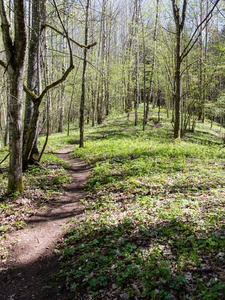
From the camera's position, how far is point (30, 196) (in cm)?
594

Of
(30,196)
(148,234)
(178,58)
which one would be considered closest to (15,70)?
(30,196)

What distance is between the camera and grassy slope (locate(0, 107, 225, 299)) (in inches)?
109

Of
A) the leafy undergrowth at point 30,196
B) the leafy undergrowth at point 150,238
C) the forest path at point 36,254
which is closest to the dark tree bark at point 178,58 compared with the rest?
the leafy undergrowth at point 150,238

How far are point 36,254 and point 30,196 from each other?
7.51 feet

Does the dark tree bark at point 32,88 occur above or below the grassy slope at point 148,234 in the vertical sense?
above

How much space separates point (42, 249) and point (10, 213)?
1.57 m

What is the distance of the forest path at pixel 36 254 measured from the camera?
10.3 ft

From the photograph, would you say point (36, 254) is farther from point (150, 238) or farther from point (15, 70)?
point (15, 70)

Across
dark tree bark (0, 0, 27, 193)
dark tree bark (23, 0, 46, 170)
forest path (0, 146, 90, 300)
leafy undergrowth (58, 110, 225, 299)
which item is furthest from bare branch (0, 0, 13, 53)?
leafy undergrowth (58, 110, 225, 299)

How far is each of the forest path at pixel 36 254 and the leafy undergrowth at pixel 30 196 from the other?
0.20 m

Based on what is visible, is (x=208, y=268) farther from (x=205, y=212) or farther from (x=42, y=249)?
(x=42, y=249)

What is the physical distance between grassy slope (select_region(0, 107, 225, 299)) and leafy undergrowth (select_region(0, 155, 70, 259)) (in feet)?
0.18

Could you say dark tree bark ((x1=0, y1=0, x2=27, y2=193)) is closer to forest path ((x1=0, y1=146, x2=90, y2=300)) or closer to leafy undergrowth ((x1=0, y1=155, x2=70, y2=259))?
leafy undergrowth ((x1=0, y1=155, x2=70, y2=259))

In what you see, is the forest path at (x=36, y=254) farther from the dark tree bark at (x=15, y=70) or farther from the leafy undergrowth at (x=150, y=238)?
the dark tree bark at (x=15, y=70)
